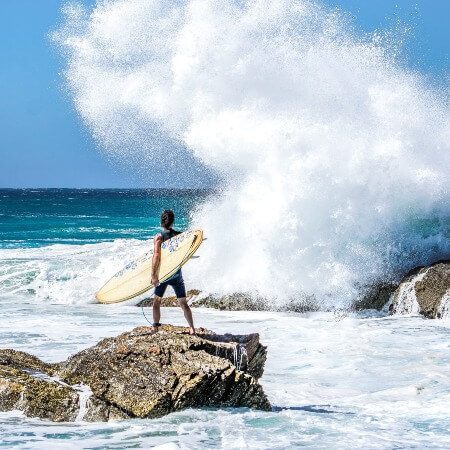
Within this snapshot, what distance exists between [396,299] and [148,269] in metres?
6.53

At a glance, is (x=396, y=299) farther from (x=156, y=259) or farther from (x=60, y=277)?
(x=60, y=277)

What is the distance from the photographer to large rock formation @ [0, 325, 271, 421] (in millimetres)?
6211

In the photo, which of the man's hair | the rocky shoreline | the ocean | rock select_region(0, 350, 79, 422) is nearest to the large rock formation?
rock select_region(0, 350, 79, 422)

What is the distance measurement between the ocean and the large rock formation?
0.11m

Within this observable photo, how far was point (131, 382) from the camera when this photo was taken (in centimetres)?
627

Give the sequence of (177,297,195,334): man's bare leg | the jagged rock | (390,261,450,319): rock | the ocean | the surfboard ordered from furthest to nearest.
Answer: the jagged rock
(390,261,450,319): rock
the surfboard
(177,297,195,334): man's bare leg
the ocean

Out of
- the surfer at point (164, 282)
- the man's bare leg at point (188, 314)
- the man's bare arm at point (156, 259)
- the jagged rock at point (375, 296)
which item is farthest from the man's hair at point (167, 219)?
the jagged rock at point (375, 296)

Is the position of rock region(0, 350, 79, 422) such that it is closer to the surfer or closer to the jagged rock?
the surfer

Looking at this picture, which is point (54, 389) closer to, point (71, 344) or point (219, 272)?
point (71, 344)

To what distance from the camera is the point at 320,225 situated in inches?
600

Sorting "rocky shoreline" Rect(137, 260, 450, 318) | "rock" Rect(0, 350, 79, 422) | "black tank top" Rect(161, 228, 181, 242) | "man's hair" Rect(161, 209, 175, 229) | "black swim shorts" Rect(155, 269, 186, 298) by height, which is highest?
"man's hair" Rect(161, 209, 175, 229)

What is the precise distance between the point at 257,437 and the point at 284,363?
350 centimetres

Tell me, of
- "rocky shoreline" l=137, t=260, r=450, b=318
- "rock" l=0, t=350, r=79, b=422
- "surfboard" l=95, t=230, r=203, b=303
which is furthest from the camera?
"rocky shoreline" l=137, t=260, r=450, b=318

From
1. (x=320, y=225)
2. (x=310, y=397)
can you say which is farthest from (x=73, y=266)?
(x=310, y=397)
